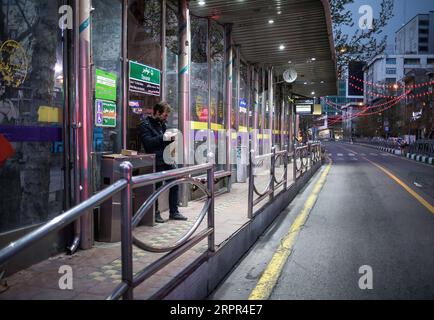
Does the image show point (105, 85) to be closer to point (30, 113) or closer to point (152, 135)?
point (152, 135)

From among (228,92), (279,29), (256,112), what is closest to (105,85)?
(228,92)

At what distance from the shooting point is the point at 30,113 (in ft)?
14.5

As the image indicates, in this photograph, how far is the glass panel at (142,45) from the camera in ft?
21.9

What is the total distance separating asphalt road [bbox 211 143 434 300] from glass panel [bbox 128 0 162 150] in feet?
8.85

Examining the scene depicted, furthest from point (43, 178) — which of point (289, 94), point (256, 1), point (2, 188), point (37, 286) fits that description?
point (289, 94)

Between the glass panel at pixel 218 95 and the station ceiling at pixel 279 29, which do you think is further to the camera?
the glass panel at pixel 218 95

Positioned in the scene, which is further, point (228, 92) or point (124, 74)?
point (228, 92)

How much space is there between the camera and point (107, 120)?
19.1 feet

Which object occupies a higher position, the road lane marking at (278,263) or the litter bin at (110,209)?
the litter bin at (110,209)

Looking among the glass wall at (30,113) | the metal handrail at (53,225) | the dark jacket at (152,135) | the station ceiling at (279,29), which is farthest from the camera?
the station ceiling at (279,29)

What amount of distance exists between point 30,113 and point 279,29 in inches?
318

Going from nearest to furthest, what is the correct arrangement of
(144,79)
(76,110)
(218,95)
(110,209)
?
(76,110)
(110,209)
(144,79)
(218,95)

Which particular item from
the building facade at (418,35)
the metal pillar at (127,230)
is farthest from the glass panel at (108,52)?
the building facade at (418,35)

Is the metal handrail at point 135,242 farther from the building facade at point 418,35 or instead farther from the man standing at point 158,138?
the building facade at point 418,35
